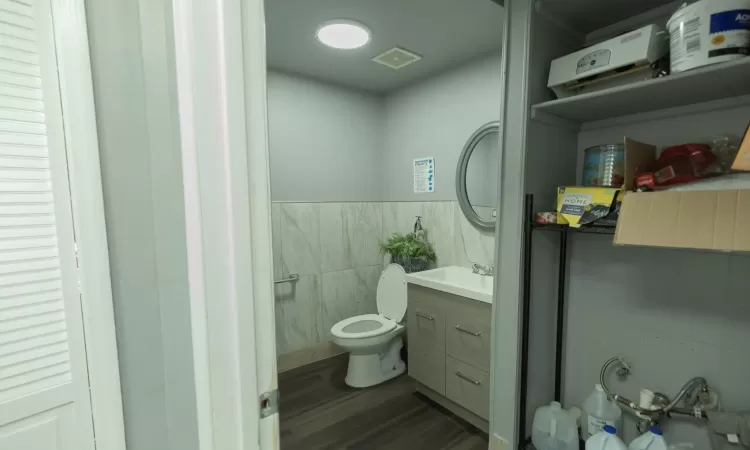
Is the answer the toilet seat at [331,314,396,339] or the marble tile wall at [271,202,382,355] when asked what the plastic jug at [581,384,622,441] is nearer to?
the toilet seat at [331,314,396,339]

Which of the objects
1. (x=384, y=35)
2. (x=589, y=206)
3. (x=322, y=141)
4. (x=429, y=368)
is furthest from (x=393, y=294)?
(x=384, y=35)

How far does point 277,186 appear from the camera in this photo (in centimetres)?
247

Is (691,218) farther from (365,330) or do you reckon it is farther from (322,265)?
(322,265)

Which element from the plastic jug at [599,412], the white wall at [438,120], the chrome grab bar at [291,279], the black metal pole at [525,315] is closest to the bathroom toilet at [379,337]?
the chrome grab bar at [291,279]

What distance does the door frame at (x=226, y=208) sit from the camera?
1.63 ft

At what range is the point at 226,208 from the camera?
0.53 metres

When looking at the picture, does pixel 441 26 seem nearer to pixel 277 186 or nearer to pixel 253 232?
pixel 277 186

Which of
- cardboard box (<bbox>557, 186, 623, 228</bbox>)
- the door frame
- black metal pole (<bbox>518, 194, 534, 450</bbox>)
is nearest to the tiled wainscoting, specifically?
black metal pole (<bbox>518, 194, 534, 450</bbox>)

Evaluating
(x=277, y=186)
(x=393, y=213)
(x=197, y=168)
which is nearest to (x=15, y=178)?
(x=197, y=168)

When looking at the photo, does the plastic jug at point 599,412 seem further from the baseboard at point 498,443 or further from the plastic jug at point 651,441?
the baseboard at point 498,443

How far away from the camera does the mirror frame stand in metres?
2.22

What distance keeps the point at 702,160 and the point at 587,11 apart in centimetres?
70

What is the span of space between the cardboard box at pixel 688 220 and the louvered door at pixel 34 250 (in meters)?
1.55

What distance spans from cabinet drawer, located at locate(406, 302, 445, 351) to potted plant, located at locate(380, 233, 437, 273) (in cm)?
43
